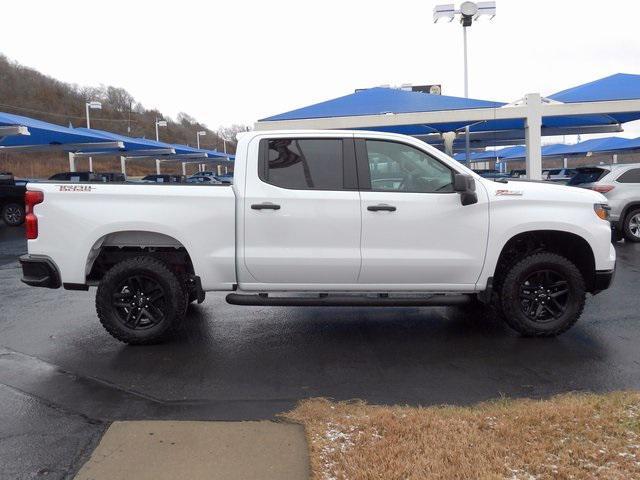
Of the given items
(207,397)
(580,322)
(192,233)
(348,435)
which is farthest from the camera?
(580,322)

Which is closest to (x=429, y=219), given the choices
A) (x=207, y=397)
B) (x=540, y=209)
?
(x=540, y=209)

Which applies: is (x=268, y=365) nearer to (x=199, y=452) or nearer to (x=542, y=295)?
(x=199, y=452)

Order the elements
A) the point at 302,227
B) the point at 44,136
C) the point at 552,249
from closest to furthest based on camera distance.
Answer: the point at 302,227, the point at 552,249, the point at 44,136

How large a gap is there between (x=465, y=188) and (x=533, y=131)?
1125cm

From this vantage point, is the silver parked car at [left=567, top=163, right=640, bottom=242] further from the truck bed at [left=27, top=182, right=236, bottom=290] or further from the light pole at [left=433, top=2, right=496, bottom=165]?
the truck bed at [left=27, top=182, right=236, bottom=290]

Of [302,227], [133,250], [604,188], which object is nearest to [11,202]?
[133,250]

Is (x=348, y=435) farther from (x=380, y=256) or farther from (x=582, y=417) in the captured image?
(x=380, y=256)

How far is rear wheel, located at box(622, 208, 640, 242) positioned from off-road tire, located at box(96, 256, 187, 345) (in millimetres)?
9971

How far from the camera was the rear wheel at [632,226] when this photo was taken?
38.8 ft

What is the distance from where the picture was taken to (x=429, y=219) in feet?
17.1

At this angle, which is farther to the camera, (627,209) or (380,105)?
(380,105)

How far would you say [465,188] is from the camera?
5094 mm

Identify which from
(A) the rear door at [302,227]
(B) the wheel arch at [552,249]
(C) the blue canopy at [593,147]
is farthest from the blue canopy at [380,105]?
(C) the blue canopy at [593,147]

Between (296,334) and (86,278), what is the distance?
2082 millimetres
